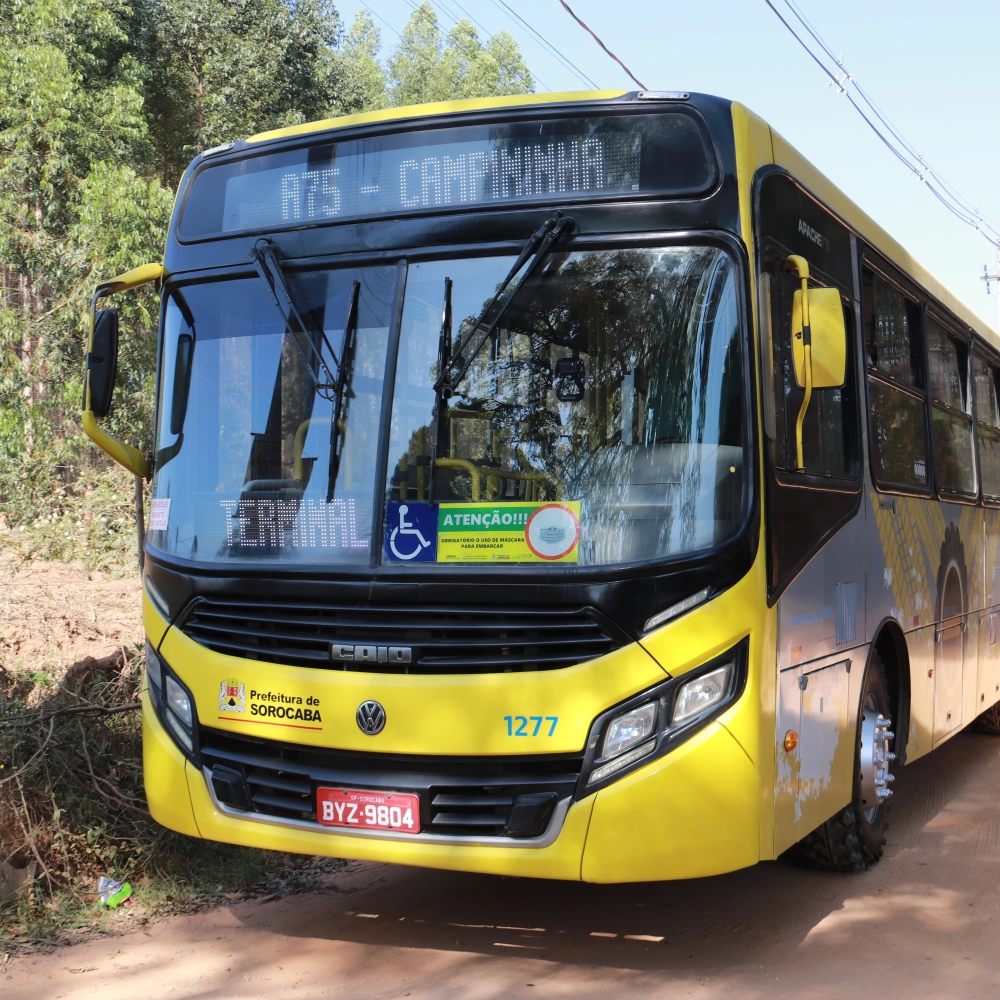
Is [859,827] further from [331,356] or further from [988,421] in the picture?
[988,421]

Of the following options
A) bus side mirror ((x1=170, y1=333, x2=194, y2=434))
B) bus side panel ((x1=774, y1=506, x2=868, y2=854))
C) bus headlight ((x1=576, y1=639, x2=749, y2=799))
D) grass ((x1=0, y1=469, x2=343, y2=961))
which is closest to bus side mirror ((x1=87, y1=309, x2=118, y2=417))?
bus side mirror ((x1=170, y1=333, x2=194, y2=434))

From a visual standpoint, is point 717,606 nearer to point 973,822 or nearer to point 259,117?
point 973,822

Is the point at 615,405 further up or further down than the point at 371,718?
further up

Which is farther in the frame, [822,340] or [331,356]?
[331,356]

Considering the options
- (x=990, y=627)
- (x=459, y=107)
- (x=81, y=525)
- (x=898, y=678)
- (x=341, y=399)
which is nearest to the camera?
(x=341, y=399)

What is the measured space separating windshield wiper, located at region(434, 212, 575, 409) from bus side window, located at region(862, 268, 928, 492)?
86.3 inches

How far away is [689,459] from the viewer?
4.49 m

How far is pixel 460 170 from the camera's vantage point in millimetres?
4938

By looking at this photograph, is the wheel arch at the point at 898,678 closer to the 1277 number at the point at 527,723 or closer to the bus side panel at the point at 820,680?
the bus side panel at the point at 820,680

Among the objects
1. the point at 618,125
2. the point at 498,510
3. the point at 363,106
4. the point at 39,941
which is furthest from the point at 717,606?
the point at 363,106

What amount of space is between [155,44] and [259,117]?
2.84m

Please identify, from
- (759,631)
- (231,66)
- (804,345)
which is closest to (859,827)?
(759,631)

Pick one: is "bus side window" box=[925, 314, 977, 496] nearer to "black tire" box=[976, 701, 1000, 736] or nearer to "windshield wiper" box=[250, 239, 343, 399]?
"black tire" box=[976, 701, 1000, 736]

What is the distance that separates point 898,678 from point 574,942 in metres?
2.47
